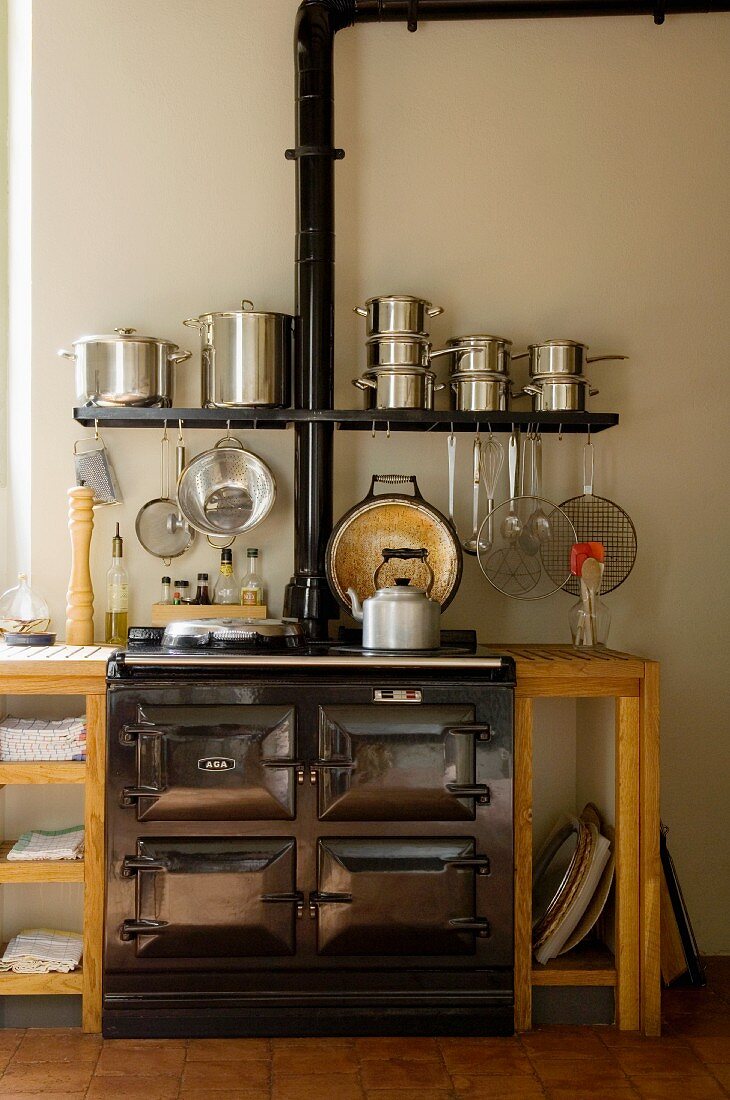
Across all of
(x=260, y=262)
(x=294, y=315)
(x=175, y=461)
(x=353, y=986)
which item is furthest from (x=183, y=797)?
(x=260, y=262)

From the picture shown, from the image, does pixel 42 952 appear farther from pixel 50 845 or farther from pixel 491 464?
pixel 491 464

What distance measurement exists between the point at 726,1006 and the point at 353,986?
3.30 ft

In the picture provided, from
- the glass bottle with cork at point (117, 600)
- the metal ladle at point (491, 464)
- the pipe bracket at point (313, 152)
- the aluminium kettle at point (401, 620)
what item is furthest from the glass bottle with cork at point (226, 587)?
the pipe bracket at point (313, 152)

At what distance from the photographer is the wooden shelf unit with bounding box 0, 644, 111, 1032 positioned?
2.51m

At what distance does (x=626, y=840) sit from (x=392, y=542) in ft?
3.21

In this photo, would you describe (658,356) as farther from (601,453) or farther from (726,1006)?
(726,1006)

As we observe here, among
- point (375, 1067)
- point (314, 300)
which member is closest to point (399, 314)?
point (314, 300)

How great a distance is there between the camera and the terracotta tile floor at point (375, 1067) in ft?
7.41

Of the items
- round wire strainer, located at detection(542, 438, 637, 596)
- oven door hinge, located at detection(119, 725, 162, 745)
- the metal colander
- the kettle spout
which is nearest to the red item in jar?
round wire strainer, located at detection(542, 438, 637, 596)

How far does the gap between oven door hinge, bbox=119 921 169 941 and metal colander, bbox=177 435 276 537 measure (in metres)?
1.07

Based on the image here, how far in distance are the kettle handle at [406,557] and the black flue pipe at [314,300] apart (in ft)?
0.50

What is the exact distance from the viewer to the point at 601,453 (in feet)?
10.4

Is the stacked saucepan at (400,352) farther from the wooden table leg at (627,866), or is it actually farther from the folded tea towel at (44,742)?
the folded tea towel at (44,742)

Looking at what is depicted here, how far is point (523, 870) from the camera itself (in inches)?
101
